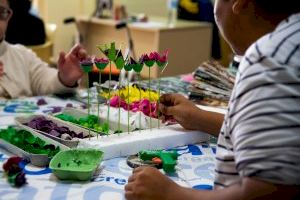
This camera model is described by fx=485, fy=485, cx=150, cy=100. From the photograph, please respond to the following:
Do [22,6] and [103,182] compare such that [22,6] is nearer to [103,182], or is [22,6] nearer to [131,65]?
[131,65]

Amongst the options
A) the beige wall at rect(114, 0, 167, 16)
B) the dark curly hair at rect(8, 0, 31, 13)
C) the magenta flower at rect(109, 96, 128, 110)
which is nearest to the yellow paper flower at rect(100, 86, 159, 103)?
the magenta flower at rect(109, 96, 128, 110)

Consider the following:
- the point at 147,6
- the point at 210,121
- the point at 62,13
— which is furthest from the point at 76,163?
the point at 147,6

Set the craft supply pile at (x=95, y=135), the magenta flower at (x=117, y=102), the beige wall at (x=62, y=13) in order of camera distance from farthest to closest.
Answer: the beige wall at (x=62, y=13) < the magenta flower at (x=117, y=102) < the craft supply pile at (x=95, y=135)

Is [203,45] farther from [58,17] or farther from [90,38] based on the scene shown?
[58,17]

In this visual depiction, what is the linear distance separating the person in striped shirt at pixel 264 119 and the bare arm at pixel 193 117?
0.41 metres

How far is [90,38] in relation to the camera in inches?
164

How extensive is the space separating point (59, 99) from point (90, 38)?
2.54 m

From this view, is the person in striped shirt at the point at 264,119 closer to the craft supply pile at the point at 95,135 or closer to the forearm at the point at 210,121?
the craft supply pile at the point at 95,135

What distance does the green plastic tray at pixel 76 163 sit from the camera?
0.95 metres

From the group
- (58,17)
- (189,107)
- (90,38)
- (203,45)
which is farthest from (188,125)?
(58,17)

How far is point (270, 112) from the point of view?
0.68 meters

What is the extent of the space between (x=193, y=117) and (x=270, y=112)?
54cm

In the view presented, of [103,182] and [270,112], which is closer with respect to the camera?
[270,112]

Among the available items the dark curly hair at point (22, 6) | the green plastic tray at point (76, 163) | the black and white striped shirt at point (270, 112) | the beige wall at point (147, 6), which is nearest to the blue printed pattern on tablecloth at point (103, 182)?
the green plastic tray at point (76, 163)
